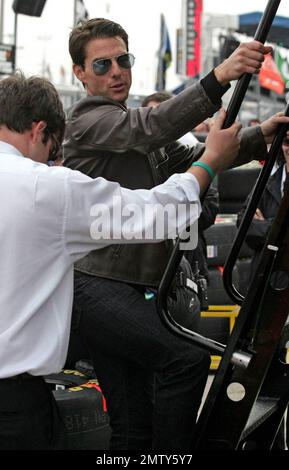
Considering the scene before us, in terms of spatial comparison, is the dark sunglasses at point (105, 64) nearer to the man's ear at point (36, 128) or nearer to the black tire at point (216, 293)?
the man's ear at point (36, 128)

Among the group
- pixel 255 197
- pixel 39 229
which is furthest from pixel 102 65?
pixel 39 229

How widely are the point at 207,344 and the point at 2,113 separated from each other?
1008 mm

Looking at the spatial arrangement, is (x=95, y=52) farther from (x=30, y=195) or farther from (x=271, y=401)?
(x=271, y=401)

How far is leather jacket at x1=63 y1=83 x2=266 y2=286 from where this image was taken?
2.72 m

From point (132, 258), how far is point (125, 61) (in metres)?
0.78

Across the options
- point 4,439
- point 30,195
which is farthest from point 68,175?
point 4,439

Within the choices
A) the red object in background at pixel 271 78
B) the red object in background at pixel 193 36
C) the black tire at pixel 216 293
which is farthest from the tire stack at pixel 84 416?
the red object in background at pixel 193 36

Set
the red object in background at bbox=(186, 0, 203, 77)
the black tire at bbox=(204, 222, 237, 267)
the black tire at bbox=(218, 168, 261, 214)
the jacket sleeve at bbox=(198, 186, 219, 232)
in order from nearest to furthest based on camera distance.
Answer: the jacket sleeve at bbox=(198, 186, 219, 232), the black tire at bbox=(204, 222, 237, 267), the black tire at bbox=(218, 168, 261, 214), the red object in background at bbox=(186, 0, 203, 77)

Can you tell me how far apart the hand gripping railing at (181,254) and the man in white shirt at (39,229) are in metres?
0.08

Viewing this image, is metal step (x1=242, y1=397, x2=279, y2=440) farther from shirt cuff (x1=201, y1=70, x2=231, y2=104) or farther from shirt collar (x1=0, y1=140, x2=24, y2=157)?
shirt collar (x1=0, y1=140, x2=24, y2=157)

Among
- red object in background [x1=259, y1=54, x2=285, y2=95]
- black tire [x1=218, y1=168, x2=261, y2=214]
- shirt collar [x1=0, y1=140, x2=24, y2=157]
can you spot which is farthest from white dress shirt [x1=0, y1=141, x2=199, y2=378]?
red object in background [x1=259, y1=54, x2=285, y2=95]

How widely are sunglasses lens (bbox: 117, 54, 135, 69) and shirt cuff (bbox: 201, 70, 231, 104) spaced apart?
1.82 ft

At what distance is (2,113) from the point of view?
2576 mm

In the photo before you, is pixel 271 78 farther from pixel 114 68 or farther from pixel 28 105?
pixel 28 105
